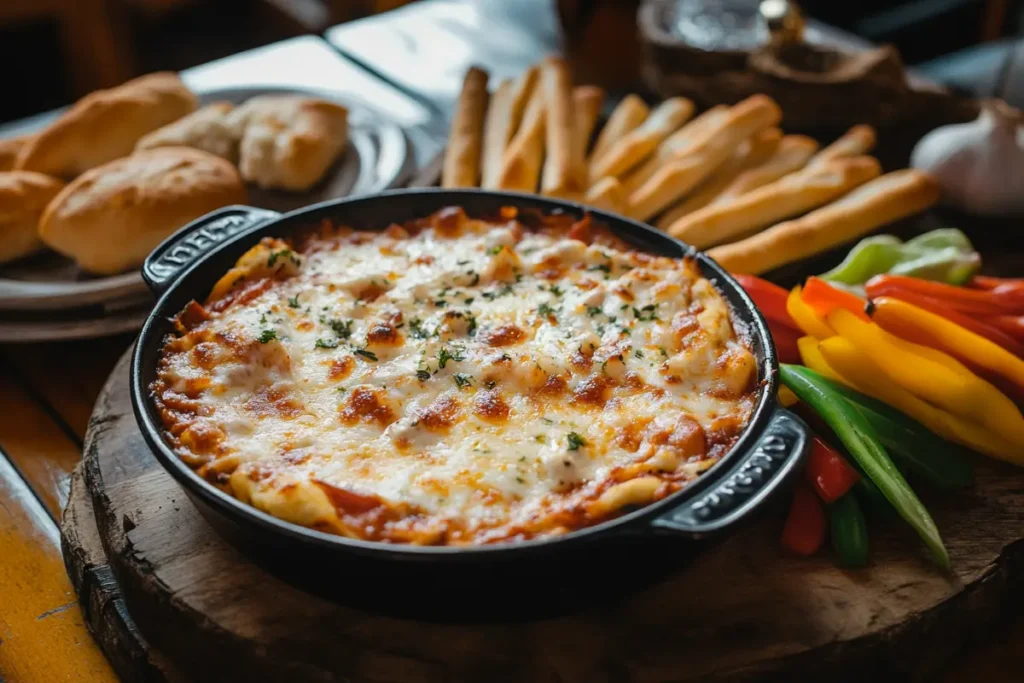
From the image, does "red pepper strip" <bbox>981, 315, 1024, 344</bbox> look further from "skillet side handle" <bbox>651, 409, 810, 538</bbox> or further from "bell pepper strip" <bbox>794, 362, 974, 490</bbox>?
"skillet side handle" <bbox>651, 409, 810, 538</bbox>

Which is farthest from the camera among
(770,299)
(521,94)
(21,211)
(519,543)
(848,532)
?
(521,94)

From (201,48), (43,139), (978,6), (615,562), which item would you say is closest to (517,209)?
(615,562)

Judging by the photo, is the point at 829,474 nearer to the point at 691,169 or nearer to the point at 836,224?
the point at 836,224

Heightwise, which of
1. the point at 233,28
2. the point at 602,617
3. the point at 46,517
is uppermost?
the point at 602,617

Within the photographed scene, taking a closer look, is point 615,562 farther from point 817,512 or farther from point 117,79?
point 117,79

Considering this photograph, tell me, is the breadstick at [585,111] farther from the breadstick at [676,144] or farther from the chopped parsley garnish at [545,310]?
the chopped parsley garnish at [545,310]

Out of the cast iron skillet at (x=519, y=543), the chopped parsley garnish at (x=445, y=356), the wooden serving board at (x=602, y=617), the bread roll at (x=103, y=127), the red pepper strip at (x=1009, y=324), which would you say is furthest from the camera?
the bread roll at (x=103, y=127)

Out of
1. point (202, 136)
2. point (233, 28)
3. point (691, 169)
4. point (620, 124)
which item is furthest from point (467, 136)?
point (233, 28)

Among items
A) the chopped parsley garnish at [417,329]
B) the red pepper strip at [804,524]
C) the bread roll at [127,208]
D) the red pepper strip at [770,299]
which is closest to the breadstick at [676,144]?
the red pepper strip at [770,299]
